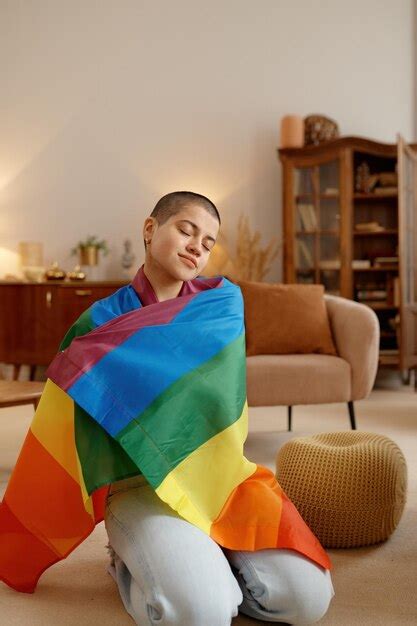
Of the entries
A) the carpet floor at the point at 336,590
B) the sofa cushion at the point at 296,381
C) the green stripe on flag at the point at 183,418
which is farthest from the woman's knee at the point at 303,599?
the sofa cushion at the point at 296,381

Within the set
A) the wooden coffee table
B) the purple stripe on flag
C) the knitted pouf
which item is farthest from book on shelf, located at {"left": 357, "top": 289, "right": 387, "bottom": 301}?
the purple stripe on flag

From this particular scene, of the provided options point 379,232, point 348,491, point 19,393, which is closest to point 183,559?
point 348,491

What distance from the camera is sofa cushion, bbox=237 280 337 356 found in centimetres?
346

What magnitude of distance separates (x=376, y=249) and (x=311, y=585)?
14.0 feet

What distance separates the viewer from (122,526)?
4.63ft

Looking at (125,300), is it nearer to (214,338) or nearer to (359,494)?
(214,338)

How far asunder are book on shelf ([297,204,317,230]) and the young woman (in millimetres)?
3852

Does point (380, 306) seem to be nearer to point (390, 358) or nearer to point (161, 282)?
point (390, 358)

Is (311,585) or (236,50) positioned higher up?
(236,50)

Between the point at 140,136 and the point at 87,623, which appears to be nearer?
the point at 87,623

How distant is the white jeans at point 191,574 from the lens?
1.28 meters

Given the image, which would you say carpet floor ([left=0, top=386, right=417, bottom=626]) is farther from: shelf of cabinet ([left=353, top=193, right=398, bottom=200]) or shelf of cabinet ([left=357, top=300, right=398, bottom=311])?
shelf of cabinet ([left=353, top=193, right=398, bottom=200])

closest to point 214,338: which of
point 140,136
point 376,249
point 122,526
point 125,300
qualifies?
point 125,300

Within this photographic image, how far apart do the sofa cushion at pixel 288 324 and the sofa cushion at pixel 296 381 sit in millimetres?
190
